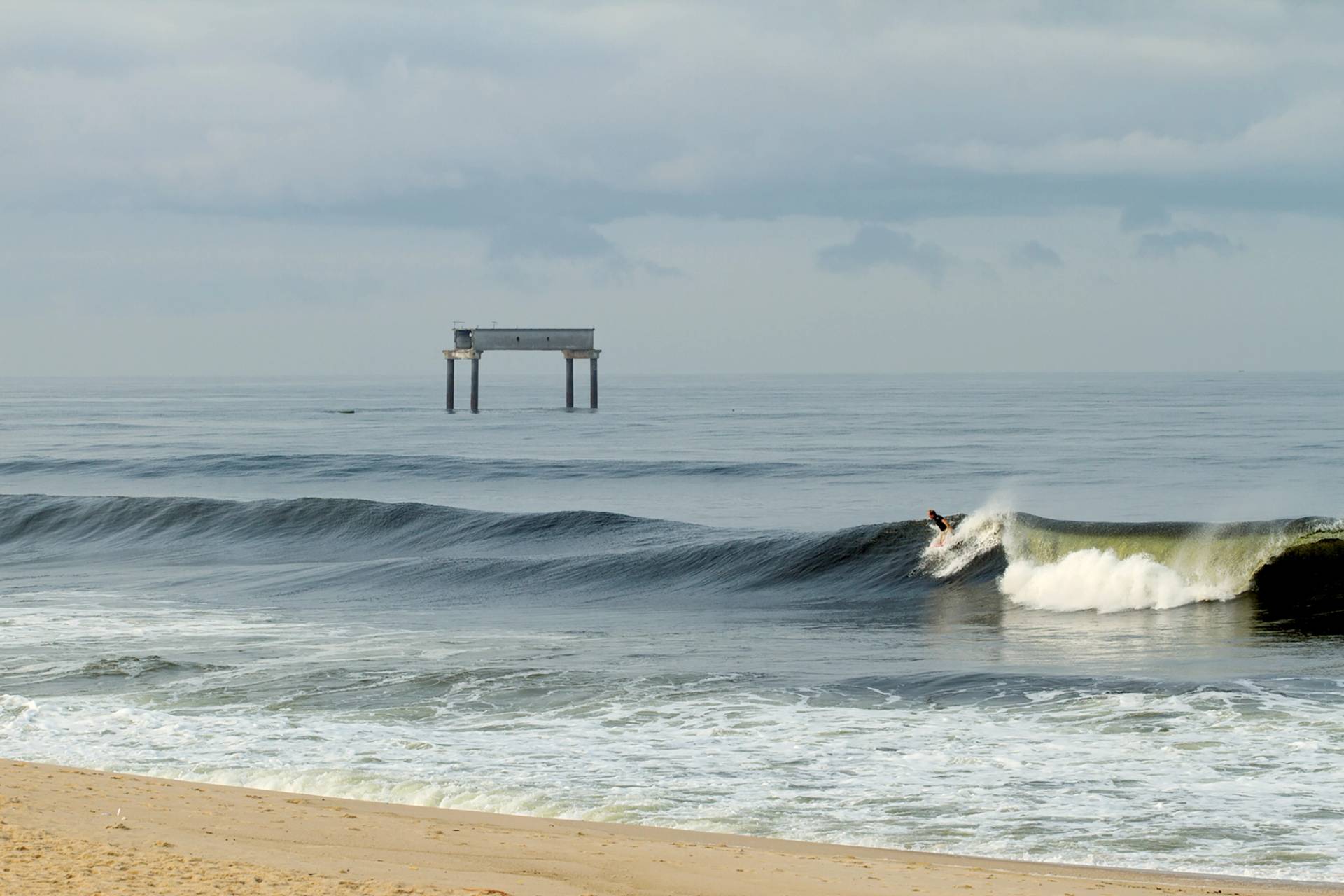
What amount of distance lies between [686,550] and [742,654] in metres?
8.62

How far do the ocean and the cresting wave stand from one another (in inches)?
2.9

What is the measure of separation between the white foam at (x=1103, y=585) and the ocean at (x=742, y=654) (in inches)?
1.9

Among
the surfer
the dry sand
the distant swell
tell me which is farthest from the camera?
the distant swell

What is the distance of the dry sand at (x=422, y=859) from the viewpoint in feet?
20.4

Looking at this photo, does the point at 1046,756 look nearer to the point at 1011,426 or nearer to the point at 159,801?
the point at 159,801

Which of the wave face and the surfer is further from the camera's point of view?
the surfer

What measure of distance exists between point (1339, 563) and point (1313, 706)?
301 inches

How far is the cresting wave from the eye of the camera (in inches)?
705

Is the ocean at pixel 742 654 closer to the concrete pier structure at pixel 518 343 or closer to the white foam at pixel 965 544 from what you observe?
the white foam at pixel 965 544

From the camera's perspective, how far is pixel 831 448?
176ft

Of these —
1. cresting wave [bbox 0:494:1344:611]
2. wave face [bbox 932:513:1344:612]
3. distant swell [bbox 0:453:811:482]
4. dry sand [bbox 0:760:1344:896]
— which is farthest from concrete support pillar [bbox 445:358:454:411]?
dry sand [bbox 0:760:1344:896]

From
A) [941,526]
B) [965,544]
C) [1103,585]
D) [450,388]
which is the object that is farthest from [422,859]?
[450,388]

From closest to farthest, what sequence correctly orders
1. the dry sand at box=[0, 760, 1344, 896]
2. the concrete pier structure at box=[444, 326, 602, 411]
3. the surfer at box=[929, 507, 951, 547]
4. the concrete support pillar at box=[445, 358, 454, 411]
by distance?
the dry sand at box=[0, 760, 1344, 896]
the surfer at box=[929, 507, 951, 547]
the concrete pier structure at box=[444, 326, 602, 411]
the concrete support pillar at box=[445, 358, 454, 411]

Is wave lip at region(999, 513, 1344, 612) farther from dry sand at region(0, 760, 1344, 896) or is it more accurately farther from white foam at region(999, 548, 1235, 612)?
dry sand at region(0, 760, 1344, 896)
